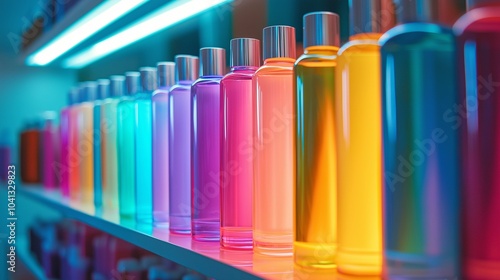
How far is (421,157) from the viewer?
0.44m

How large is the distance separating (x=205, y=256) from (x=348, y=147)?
210 mm

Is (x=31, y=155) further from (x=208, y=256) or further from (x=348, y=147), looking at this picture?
(x=348, y=147)

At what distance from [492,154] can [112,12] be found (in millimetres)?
935

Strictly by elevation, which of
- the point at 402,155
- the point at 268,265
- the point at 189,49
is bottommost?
the point at 268,265

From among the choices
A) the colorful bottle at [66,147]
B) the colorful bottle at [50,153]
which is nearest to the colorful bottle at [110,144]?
the colorful bottle at [66,147]

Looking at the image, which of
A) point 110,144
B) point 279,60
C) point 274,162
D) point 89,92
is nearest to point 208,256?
point 274,162

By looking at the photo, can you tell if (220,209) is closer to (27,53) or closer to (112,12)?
(112,12)

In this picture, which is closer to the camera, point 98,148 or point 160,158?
point 160,158

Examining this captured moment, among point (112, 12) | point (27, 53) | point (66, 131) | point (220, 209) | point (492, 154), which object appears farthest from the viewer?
point (27, 53)

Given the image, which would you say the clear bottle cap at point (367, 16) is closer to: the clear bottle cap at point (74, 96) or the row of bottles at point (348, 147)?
the row of bottles at point (348, 147)

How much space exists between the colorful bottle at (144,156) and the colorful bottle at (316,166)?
0.41 m

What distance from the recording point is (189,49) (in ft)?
4.39

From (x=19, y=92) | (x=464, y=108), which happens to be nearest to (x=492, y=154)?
(x=464, y=108)

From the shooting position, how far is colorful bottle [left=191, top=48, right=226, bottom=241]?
740 millimetres
